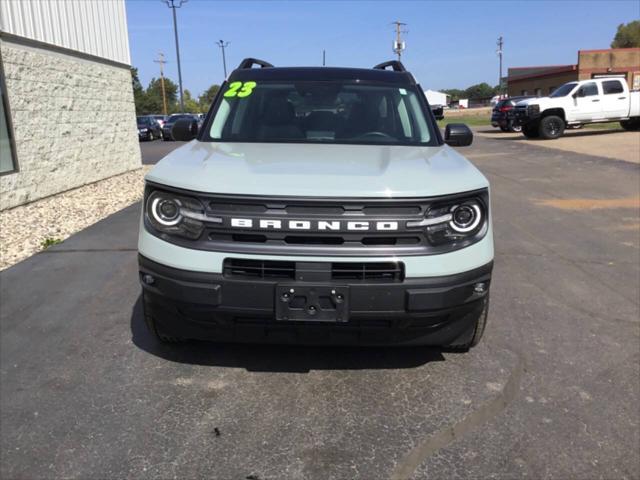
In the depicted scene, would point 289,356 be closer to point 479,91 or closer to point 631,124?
point 631,124

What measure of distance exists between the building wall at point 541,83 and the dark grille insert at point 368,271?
51.1 meters

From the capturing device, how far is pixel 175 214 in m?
2.86

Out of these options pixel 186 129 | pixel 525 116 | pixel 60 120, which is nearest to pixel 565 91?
pixel 525 116

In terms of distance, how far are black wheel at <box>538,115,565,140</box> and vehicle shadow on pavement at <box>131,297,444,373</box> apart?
69.2 ft

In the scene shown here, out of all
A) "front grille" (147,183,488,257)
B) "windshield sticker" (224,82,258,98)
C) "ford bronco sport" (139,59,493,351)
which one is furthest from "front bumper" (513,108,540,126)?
"front grille" (147,183,488,257)

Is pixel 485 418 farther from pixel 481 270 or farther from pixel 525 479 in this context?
pixel 481 270

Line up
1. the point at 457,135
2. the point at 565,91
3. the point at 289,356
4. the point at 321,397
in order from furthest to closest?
1. the point at 565,91
2. the point at 457,135
3. the point at 289,356
4. the point at 321,397

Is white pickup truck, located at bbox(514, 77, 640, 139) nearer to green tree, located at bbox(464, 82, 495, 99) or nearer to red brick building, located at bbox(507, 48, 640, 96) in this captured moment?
red brick building, located at bbox(507, 48, 640, 96)

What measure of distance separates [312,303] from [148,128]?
104 ft

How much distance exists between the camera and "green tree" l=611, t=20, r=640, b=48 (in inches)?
3406

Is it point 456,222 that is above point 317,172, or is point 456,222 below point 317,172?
below

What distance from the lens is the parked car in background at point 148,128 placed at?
105ft

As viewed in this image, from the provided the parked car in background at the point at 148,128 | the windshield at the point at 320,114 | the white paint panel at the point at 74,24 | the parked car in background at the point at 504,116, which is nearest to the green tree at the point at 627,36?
Answer: the parked car in background at the point at 504,116

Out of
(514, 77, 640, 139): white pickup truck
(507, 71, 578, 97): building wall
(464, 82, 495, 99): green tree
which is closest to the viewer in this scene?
(514, 77, 640, 139): white pickup truck
